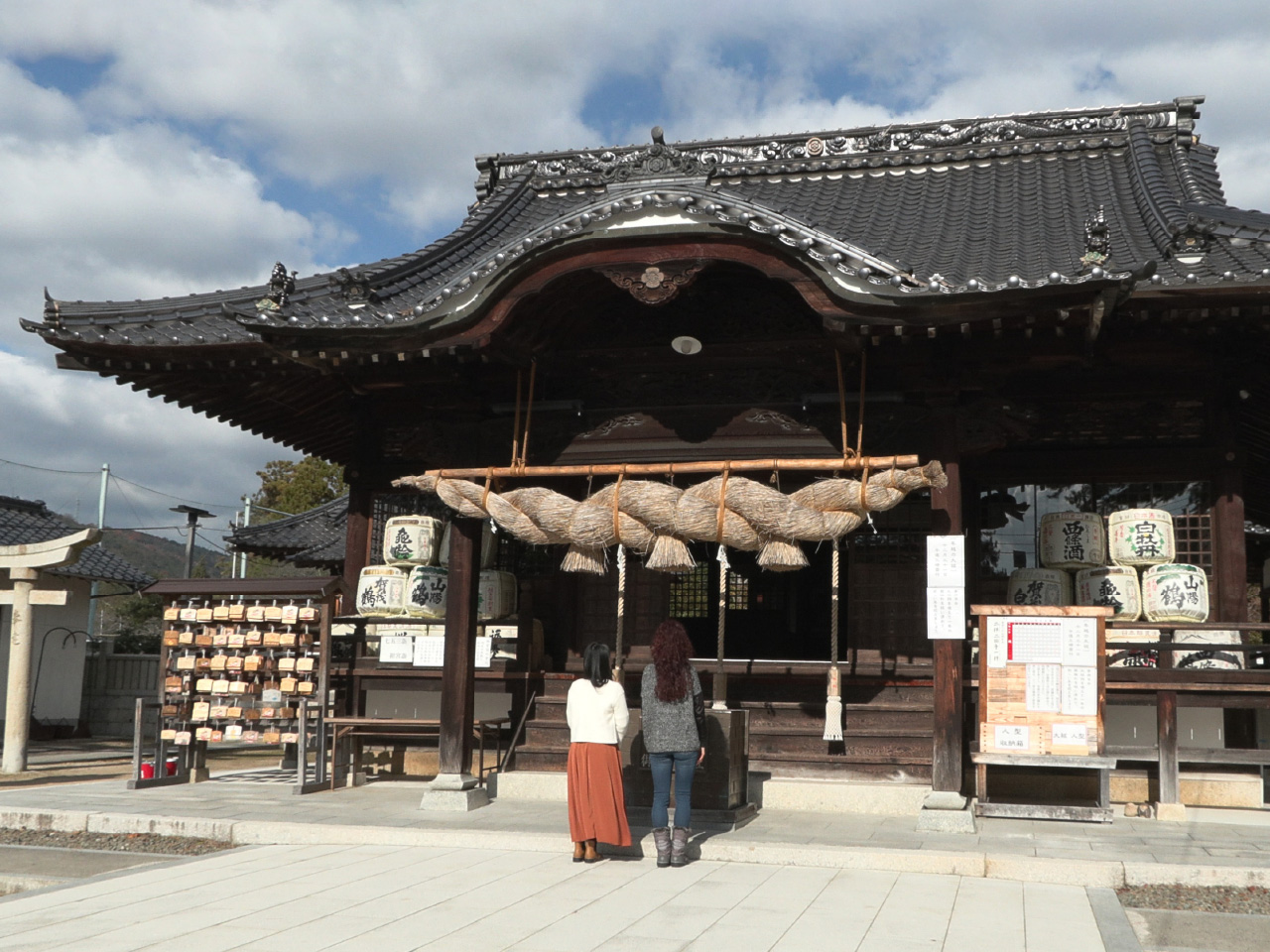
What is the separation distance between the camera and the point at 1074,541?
10539 millimetres

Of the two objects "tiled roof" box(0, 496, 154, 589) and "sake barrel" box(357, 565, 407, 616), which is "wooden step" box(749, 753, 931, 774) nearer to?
"sake barrel" box(357, 565, 407, 616)

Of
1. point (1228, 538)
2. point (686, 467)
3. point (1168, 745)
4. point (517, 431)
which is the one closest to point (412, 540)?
point (517, 431)

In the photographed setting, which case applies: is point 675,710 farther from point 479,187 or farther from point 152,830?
point 479,187

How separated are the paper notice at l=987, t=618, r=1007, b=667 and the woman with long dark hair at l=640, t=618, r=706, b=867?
276cm

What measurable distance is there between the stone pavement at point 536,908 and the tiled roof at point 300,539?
13.9 meters

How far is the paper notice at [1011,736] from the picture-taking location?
905 cm

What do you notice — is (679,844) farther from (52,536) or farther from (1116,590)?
(52,536)

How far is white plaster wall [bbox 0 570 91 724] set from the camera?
20.1 metres

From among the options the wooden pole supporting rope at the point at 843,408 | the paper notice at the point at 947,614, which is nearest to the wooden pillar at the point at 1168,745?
the paper notice at the point at 947,614

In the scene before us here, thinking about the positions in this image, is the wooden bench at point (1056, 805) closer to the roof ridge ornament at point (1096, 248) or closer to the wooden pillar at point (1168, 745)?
the wooden pillar at point (1168, 745)

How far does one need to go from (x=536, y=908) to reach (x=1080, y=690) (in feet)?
16.4

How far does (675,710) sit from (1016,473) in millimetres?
4977

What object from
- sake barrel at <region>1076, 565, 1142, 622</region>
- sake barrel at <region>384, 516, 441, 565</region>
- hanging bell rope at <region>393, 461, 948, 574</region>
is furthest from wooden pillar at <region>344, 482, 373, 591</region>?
sake barrel at <region>1076, 565, 1142, 622</region>

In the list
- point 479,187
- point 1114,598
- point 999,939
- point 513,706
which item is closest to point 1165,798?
point 1114,598
